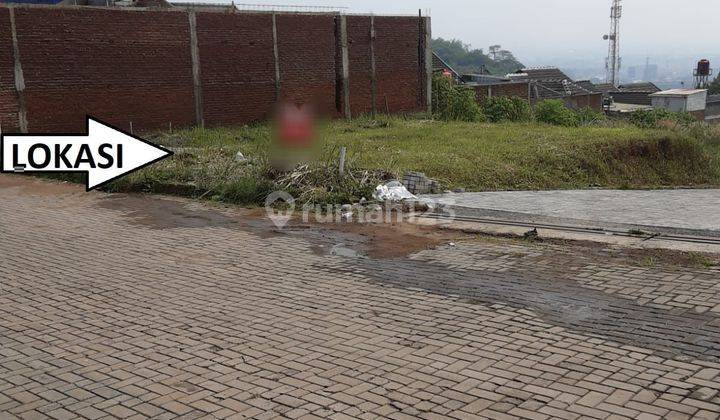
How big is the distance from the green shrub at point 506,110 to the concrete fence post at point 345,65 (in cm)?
633

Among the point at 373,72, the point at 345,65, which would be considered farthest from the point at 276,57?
the point at 373,72

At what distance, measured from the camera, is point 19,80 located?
56.6 ft

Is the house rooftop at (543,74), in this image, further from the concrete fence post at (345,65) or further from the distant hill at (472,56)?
the distant hill at (472,56)

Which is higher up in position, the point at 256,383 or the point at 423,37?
the point at 423,37

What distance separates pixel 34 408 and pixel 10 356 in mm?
1047

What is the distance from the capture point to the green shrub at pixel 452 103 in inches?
1055

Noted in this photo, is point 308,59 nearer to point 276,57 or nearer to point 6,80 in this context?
point 276,57

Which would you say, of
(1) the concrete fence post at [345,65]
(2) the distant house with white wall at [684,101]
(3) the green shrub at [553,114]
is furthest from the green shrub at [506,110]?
(2) the distant house with white wall at [684,101]

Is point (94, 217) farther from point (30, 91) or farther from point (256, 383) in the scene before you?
point (30, 91)

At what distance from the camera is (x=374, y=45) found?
83.3ft

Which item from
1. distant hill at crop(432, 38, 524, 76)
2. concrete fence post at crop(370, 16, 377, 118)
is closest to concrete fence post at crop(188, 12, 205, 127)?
concrete fence post at crop(370, 16, 377, 118)

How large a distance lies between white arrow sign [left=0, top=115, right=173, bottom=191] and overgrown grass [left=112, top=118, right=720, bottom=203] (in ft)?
1.92

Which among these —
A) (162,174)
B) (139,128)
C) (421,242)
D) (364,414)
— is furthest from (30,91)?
A: (364,414)

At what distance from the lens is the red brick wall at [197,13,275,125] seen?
2102 cm
